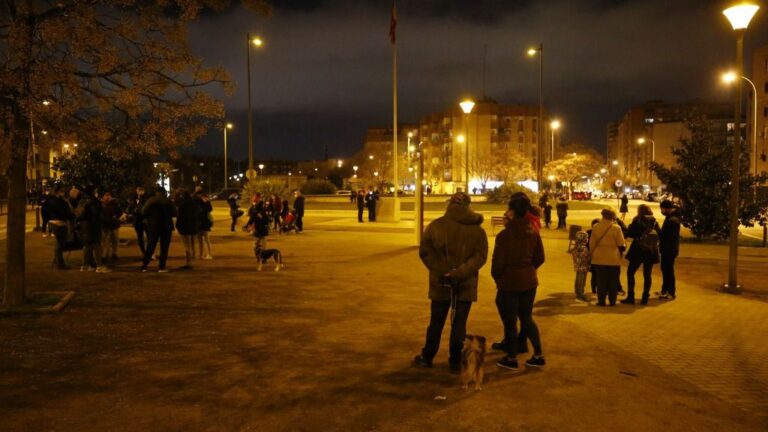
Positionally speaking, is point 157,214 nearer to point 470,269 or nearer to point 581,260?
point 581,260

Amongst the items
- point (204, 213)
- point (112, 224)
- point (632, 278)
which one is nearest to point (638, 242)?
point (632, 278)

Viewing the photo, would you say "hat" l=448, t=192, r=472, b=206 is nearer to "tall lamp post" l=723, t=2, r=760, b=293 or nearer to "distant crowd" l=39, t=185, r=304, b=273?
"tall lamp post" l=723, t=2, r=760, b=293

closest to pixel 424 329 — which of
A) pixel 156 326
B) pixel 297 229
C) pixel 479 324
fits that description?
pixel 479 324

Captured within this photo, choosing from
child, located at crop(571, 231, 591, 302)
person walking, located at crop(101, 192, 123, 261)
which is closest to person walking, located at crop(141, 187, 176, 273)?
person walking, located at crop(101, 192, 123, 261)

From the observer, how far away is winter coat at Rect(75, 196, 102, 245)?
12.2m

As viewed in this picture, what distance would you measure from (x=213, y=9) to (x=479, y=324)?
6.13 m

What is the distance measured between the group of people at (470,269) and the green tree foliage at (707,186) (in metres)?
16.3

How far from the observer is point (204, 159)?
126 m

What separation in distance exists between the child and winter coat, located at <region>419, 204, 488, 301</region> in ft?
14.6

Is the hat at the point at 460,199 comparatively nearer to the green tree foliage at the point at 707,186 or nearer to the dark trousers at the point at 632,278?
the dark trousers at the point at 632,278

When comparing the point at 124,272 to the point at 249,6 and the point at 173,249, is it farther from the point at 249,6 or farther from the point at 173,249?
the point at 249,6

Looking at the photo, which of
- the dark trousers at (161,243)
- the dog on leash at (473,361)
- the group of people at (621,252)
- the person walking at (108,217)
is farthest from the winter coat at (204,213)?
the dog on leash at (473,361)

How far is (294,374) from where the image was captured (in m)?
6.21

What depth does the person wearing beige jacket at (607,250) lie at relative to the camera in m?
9.47
